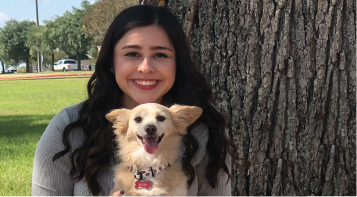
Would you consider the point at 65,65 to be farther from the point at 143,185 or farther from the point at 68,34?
the point at 143,185

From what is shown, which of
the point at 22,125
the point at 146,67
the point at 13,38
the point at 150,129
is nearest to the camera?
the point at 150,129

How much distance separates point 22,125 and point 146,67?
8.72 m

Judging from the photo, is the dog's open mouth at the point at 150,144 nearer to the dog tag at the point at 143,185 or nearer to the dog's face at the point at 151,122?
the dog's face at the point at 151,122

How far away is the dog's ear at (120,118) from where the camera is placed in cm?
164

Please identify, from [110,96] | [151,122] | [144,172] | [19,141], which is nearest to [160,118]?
[151,122]

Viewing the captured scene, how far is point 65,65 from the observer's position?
201ft

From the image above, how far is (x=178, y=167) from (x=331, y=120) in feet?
6.02

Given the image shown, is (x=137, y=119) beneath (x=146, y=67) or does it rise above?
beneath

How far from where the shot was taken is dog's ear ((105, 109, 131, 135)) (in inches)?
64.7

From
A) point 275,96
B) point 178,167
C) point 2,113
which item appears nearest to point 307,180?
point 275,96

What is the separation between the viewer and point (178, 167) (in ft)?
6.34

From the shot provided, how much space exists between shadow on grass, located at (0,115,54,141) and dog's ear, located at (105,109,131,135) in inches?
276

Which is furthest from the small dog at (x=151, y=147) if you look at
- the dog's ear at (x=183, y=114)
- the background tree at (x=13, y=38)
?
the background tree at (x=13, y=38)

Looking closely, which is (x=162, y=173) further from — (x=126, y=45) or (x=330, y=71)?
(x=330, y=71)
